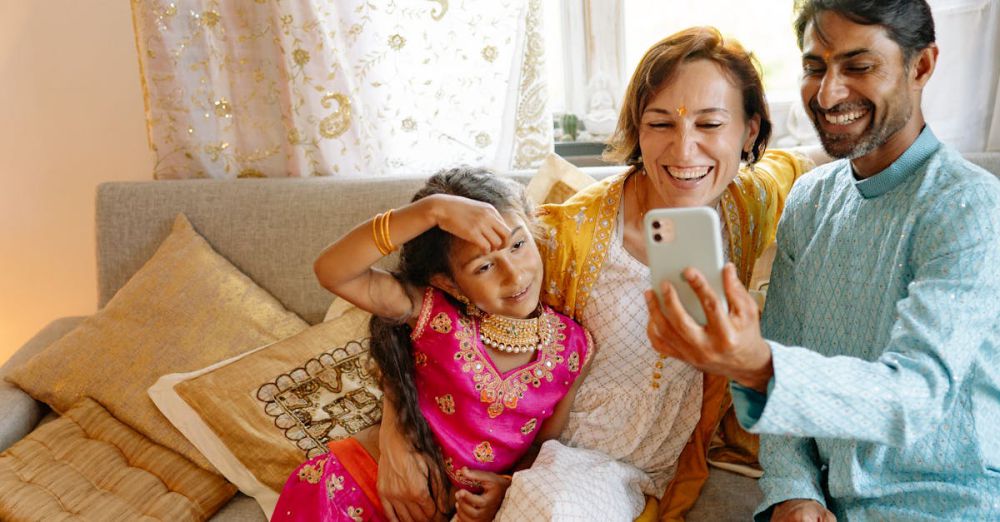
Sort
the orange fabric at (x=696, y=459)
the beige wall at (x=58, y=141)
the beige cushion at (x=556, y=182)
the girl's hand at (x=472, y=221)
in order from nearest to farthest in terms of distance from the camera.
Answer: the girl's hand at (x=472, y=221) < the orange fabric at (x=696, y=459) < the beige cushion at (x=556, y=182) < the beige wall at (x=58, y=141)

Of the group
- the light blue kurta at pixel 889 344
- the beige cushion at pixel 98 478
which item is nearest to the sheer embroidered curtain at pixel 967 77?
the light blue kurta at pixel 889 344

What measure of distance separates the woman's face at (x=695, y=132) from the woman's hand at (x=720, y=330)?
53 cm

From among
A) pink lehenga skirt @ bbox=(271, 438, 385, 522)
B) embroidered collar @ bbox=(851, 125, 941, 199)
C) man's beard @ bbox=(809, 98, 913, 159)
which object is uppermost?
man's beard @ bbox=(809, 98, 913, 159)

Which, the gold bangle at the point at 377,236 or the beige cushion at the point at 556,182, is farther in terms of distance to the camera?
the beige cushion at the point at 556,182

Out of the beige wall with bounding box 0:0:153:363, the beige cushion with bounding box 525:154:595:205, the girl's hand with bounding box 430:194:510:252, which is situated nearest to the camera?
the girl's hand with bounding box 430:194:510:252

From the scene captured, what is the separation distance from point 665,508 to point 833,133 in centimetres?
80

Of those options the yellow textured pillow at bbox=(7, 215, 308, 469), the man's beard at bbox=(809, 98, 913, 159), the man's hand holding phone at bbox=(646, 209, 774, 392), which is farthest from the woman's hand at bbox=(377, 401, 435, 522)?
the man's beard at bbox=(809, 98, 913, 159)

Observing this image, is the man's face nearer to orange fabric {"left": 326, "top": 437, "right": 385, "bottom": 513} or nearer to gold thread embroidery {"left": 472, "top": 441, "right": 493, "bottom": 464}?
gold thread embroidery {"left": 472, "top": 441, "right": 493, "bottom": 464}

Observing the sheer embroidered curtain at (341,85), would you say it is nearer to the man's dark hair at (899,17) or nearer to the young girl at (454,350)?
the young girl at (454,350)

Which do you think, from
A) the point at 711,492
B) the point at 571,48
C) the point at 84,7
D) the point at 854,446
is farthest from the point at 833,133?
the point at 84,7

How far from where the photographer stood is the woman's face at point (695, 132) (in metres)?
1.50

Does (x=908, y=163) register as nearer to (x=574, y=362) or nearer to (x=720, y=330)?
(x=720, y=330)

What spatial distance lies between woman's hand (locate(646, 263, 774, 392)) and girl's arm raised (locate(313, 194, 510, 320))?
0.46 meters

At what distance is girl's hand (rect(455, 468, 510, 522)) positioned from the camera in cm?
156
